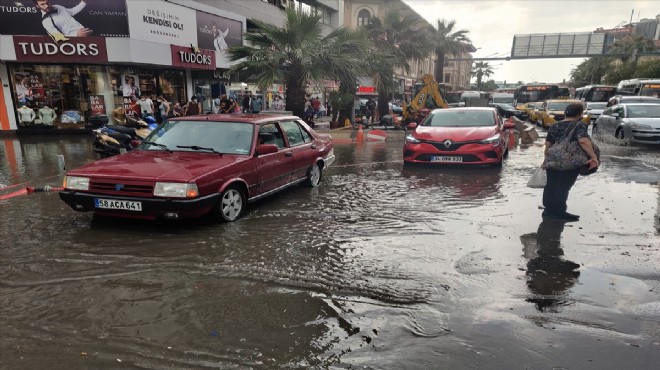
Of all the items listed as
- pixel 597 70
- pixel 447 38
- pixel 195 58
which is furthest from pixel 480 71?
pixel 195 58

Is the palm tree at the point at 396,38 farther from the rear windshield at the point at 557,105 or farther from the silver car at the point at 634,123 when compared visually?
the silver car at the point at 634,123

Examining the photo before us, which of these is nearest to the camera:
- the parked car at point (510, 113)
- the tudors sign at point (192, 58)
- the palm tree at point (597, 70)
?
the tudors sign at point (192, 58)

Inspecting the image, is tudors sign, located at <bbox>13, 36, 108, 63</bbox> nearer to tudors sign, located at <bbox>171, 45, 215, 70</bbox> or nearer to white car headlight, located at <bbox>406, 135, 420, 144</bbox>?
tudors sign, located at <bbox>171, 45, 215, 70</bbox>

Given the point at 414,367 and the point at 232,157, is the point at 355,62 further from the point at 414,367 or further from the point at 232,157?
the point at 414,367

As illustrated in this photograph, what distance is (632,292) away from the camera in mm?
3811

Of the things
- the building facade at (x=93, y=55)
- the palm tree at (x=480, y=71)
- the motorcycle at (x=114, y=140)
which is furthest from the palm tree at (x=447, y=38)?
the palm tree at (x=480, y=71)

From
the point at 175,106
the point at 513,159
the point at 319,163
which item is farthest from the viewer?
the point at 175,106

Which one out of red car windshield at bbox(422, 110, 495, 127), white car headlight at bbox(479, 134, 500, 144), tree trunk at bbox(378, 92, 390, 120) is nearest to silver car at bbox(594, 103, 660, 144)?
red car windshield at bbox(422, 110, 495, 127)

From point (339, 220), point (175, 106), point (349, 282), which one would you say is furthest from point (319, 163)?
point (175, 106)

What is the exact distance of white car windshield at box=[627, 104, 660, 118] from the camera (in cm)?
1475

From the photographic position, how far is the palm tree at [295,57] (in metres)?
14.7

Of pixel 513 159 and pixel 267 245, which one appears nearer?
pixel 267 245

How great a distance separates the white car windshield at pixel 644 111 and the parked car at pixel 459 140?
24.6 feet

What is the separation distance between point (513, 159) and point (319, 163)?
6.11m
